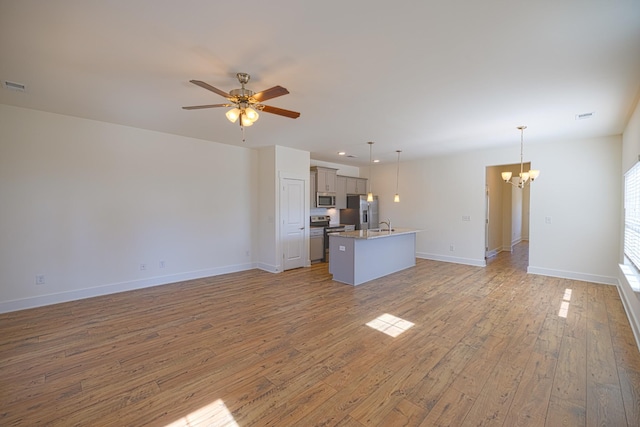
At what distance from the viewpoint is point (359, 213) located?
25.9ft

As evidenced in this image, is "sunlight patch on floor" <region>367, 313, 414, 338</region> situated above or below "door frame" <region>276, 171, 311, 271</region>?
below

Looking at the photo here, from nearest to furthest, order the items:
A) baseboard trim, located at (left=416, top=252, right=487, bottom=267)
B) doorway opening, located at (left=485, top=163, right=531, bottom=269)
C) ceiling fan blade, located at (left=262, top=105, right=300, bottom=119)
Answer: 1. ceiling fan blade, located at (left=262, top=105, right=300, bottom=119)
2. baseboard trim, located at (left=416, top=252, right=487, bottom=267)
3. doorway opening, located at (left=485, top=163, right=531, bottom=269)

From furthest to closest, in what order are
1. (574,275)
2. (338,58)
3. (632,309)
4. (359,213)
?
1. (359,213)
2. (574,275)
3. (632,309)
4. (338,58)

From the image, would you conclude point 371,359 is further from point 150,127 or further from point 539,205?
point 539,205

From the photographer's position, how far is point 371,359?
8.38ft

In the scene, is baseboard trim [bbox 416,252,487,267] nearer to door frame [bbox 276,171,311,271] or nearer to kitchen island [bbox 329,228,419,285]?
kitchen island [bbox 329,228,419,285]

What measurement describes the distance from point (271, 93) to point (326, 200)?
506cm

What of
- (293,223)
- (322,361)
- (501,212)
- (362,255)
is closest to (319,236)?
(293,223)

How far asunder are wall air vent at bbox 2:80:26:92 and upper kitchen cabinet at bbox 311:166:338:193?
510 centimetres

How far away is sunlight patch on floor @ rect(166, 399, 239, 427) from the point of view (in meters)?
1.80

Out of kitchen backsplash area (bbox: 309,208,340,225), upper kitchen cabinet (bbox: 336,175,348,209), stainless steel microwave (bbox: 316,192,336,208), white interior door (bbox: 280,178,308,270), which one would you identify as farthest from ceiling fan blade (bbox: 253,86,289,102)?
upper kitchen cabinet (bbox: 336,175,348,209)

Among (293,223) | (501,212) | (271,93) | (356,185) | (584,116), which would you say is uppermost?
(584,116)

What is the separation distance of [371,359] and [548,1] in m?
2.99

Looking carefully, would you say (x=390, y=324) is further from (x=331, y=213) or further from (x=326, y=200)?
(x=331, y=213)
